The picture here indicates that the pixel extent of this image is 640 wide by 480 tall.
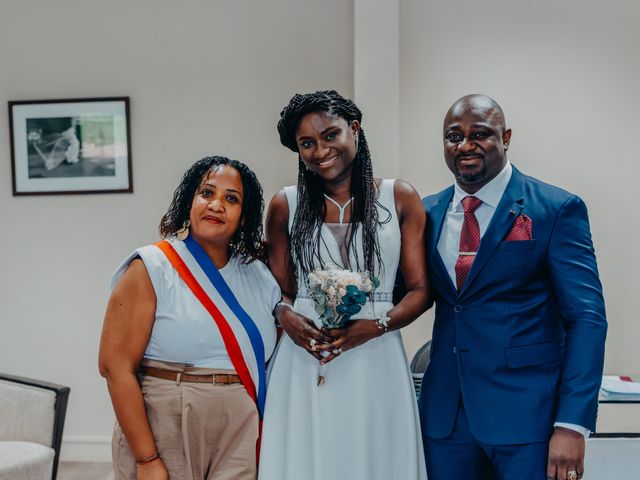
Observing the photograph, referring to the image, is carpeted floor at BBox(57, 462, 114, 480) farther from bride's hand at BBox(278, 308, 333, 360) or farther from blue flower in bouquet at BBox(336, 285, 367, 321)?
blue flower in bouquet at BBox(336, 285, 367, 321)

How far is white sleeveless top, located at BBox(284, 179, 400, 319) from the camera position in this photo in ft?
6.30

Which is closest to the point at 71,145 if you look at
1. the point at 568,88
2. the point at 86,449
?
the point at 86,449

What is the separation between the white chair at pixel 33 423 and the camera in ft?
9.01

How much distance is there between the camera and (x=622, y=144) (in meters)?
3.45

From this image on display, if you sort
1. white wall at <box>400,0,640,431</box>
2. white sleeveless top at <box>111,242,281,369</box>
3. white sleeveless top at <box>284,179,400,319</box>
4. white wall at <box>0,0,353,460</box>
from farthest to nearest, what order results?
white wall at <box>0,0,353,460</box>, white wall at <box>400,0,640,431</box>, white sleeveless top at <box>284,179,400,319</box>, white sleeveless top at <box>111,242,281,369</box>

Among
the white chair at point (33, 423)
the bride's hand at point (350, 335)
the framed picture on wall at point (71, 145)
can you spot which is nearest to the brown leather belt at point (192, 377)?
the bride's hand at point (350, 335)

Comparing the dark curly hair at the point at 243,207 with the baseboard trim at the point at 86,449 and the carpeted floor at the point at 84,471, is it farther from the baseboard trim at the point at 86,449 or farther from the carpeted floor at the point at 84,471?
the baseboard trim at the point at 86,449

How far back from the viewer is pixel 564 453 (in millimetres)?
1709

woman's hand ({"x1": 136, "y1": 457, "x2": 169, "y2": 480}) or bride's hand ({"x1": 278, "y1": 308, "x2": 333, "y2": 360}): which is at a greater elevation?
bride's hand ({"x1": 278, "y1": 308, "x2": 333, "y2": 360})

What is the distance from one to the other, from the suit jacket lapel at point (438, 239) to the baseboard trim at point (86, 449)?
9.35 feet

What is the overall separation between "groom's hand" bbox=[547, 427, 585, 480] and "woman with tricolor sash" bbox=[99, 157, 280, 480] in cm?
81

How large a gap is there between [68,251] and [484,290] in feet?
9.70

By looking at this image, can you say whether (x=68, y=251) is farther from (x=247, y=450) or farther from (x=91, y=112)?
(x=247, y=450)

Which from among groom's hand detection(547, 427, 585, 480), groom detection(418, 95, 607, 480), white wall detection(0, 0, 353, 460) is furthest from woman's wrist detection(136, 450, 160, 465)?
white wall detection(0, 0, 353, 460)
